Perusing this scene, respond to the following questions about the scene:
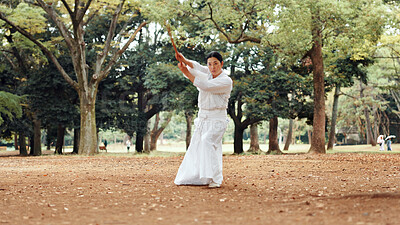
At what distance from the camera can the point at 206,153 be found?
682 cm

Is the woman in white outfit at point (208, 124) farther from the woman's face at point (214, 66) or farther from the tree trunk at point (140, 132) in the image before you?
the tree trunk at point (140, 132)

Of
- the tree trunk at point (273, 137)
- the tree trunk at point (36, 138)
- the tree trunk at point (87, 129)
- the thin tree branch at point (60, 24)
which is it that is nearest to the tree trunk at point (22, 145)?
the tree trunk at point (36, 138)

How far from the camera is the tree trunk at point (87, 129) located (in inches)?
825

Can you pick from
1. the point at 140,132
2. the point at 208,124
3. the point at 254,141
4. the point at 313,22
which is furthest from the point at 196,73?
the point at 140,132

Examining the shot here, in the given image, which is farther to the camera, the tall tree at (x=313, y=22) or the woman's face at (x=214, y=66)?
the tall tree at (x=313, y=22)

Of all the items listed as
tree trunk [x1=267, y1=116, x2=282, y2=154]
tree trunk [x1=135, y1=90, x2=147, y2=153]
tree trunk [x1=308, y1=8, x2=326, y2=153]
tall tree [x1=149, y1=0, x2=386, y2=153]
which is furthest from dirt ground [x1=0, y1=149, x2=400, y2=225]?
tree trunk [x1=135, y1=90, x2=147, y2=153]

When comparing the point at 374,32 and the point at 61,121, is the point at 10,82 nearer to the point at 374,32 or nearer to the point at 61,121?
the point at 61,121

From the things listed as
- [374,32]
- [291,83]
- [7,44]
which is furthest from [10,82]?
[374,32]

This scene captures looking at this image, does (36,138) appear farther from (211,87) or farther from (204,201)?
(204,201)

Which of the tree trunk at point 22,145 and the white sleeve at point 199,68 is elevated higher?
the white sleeve at point 199,68

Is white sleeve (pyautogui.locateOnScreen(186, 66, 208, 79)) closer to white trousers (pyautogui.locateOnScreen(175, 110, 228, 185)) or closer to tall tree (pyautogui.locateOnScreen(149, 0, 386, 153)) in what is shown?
white trousers (pyautogui.locateOnScreen(175, 110, 228, 185))

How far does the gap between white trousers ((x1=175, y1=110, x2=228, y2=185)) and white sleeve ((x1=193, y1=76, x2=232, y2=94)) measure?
0.40 metres

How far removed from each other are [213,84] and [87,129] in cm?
1538

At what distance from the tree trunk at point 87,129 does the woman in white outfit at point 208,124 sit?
14.6m
